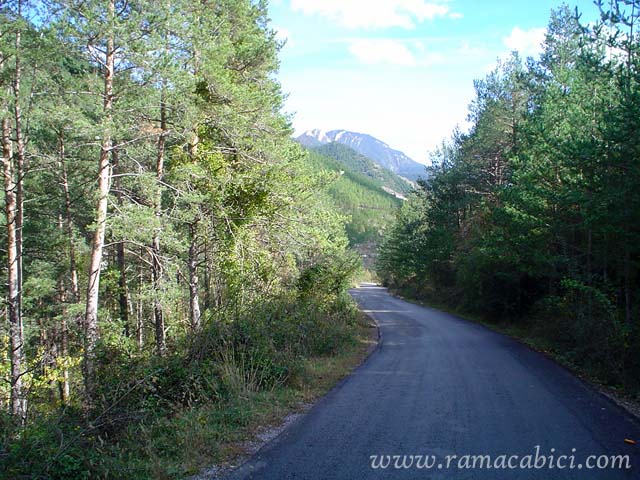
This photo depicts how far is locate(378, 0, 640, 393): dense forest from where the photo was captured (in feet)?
32.9

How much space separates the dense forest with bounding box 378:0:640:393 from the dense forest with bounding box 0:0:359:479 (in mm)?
6885

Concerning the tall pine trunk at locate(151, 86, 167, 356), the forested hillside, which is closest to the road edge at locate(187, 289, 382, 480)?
the tall pine trunk at locate(151, 86, 167, 356)

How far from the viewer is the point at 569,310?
1525cm

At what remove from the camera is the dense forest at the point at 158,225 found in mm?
6094

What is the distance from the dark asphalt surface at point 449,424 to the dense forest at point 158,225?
1222 mm

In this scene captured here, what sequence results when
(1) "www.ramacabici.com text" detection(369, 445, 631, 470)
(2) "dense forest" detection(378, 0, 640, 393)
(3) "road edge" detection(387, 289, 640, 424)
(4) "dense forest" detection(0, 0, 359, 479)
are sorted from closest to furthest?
(1) "www.ramacabici.com text" detection(369, 445, 631, 470)
(4) "dense forest" detection(0, 0, 359, 479)
(3) "road edge" detection(387, 289, 640, 424)
(2) "dense forest" detection(378, 0, 640, 393)

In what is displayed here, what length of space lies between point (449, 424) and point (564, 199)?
27.7ft

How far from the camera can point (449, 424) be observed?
685 cm

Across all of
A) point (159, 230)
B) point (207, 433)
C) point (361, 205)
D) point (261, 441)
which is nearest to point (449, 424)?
point (261, 441)

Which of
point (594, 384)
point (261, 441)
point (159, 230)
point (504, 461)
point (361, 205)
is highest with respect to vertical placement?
point (361, 205)

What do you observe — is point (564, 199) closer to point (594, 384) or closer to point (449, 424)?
point (594, 384)

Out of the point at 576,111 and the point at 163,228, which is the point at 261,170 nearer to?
the point at 163,228

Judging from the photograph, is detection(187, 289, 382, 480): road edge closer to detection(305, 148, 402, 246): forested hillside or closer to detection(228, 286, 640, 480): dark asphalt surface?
detection(228, 286, 640, 480): dark asphalt surface

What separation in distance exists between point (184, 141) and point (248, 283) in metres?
4.88
